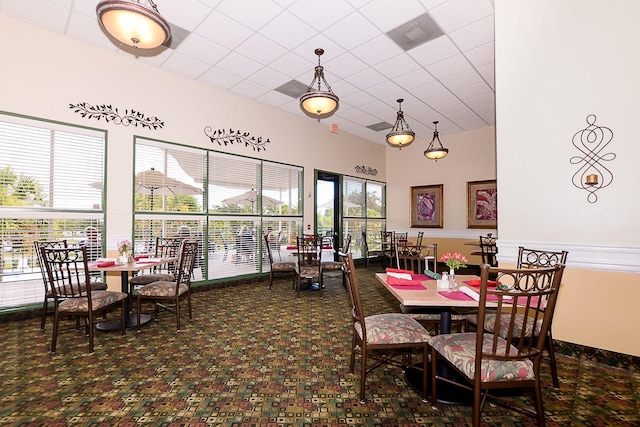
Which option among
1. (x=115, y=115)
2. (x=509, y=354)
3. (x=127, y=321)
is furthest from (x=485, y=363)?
(x=115, y=115)

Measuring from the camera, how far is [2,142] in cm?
376

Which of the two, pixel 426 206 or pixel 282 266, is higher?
pixel 426 206

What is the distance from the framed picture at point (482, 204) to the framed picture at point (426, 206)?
802 millimetres

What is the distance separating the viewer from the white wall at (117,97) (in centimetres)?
388

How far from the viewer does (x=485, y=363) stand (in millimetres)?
1749

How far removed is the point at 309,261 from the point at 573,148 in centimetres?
403

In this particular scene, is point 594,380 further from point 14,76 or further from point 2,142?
point 14,76

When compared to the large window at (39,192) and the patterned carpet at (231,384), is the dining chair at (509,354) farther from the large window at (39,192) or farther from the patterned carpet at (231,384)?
the large window at (39,192)

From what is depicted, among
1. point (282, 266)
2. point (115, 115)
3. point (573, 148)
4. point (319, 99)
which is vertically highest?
point (319, 99)

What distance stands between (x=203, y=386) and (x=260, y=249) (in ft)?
13.5

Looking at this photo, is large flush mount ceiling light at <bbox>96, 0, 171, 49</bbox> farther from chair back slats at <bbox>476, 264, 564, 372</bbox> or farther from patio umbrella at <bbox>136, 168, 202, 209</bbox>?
chair back slats at <bbox>476, 264, 564, 372</bbox>

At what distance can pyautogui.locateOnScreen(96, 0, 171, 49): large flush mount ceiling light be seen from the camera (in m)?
2.64

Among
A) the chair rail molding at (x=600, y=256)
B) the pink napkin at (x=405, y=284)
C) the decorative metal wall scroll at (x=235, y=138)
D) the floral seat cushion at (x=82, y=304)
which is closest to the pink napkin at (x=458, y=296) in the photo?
the pink napkin at (x=405, y=284)

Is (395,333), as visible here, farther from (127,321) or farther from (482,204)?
(482,204)
